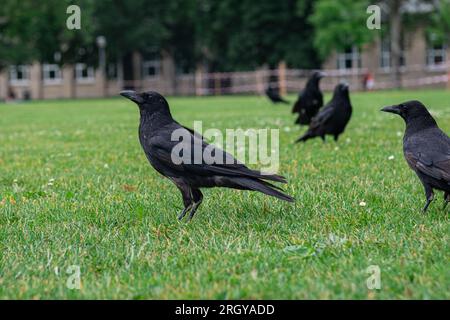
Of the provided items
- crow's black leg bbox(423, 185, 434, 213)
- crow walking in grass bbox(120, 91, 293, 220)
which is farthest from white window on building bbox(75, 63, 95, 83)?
crow's black leg bbox(423, 185, 434, 213)

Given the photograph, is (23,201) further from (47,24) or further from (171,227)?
(47,24)

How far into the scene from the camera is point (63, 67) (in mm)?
55375

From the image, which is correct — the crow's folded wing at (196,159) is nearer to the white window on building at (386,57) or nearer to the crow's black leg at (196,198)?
the crow's black leg at (196,198)

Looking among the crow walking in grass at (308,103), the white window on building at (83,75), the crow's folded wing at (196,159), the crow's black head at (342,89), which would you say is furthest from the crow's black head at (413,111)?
the white window on building at (83,75)

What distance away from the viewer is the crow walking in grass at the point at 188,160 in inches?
181

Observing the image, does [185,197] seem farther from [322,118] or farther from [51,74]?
[51,74]

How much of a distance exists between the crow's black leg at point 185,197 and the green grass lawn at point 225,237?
109 mm

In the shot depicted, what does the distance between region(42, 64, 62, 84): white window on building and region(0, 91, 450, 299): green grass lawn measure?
180ft

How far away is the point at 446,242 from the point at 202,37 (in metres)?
51.9

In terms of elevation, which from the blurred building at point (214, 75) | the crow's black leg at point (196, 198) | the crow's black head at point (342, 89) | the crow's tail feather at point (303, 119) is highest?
the blurred building at point (214, 75)

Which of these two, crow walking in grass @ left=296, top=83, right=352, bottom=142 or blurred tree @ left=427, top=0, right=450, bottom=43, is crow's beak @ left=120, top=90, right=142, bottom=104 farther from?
blurred tree @ left=427, top=0, right=450, bottom=43

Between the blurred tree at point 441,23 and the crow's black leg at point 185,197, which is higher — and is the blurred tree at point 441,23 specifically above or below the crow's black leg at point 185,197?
above

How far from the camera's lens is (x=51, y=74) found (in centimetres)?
6138

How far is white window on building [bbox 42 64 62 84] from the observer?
199 ft
